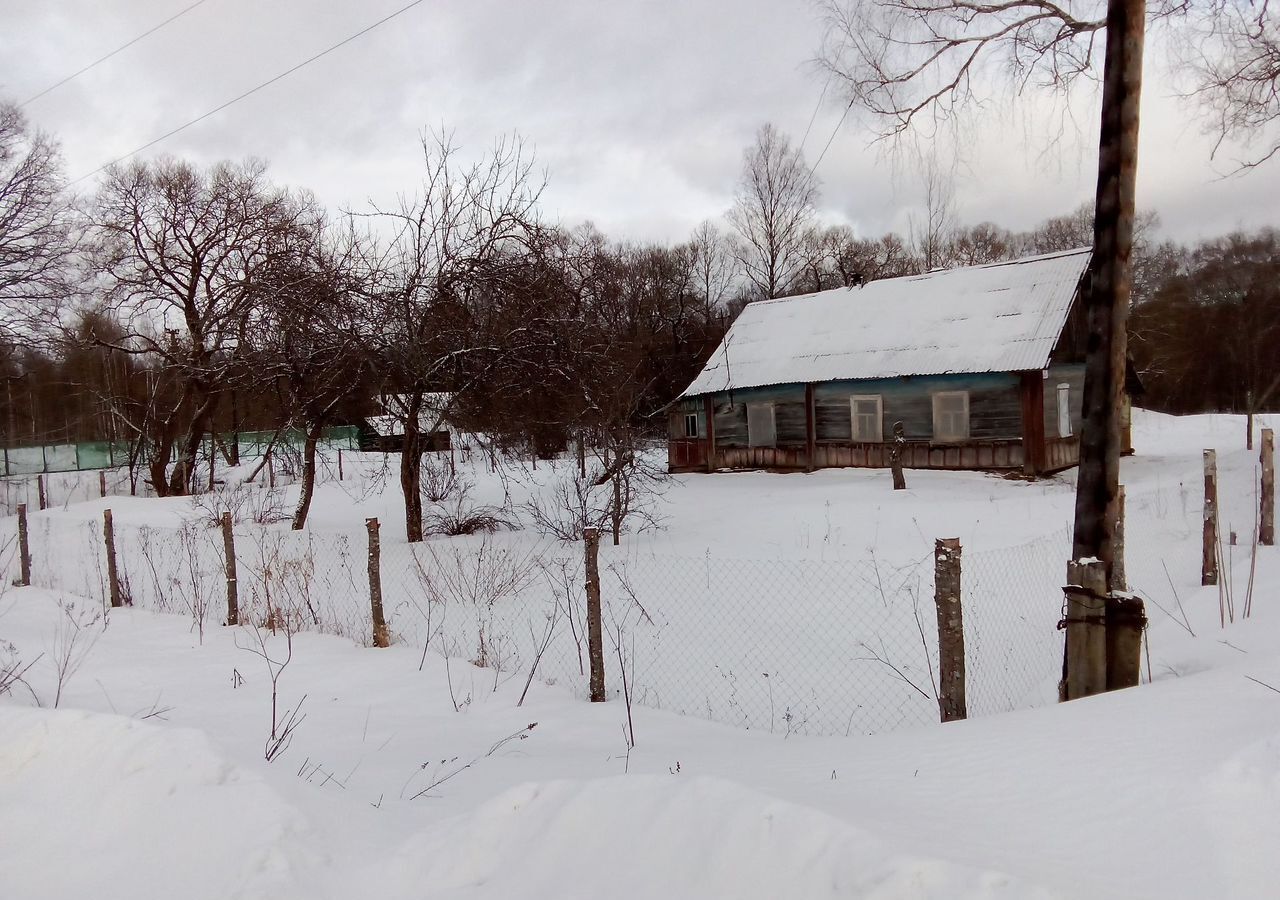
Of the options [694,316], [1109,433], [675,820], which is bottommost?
[675,820]

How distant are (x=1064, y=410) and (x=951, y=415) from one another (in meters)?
3.35

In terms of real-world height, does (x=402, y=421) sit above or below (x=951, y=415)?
above

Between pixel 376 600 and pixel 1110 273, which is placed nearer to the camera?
pixel 1110 273

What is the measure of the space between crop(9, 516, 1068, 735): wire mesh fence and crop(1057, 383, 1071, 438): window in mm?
11640

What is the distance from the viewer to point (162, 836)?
113 inches

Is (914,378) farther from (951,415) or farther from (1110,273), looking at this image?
(1110,273)

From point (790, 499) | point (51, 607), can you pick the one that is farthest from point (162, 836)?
point (790, 499)

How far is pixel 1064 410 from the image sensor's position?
21344mm

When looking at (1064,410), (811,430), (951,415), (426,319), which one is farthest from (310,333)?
(1064,410)

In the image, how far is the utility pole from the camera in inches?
187

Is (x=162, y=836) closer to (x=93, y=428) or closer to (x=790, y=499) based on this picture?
(x=790, y=499)

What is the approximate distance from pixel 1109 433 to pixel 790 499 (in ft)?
39.5

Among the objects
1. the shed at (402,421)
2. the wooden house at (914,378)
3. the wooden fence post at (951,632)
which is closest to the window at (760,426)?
the wooden house at (914,378)

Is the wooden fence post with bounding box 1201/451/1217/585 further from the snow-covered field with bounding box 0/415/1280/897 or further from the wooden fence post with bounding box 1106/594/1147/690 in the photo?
the wooden fence post with bounding box 1106/594/1147/690
